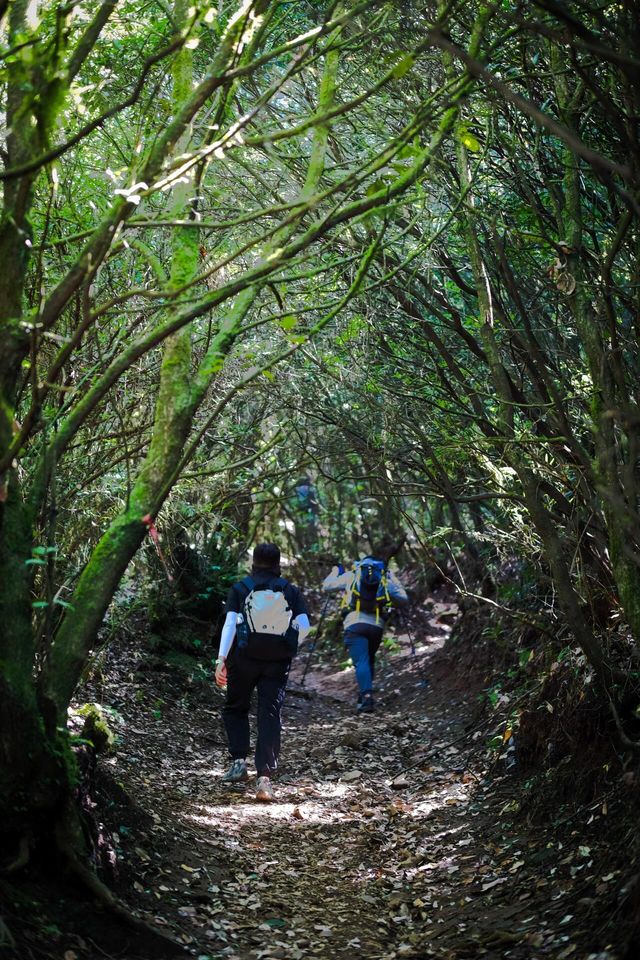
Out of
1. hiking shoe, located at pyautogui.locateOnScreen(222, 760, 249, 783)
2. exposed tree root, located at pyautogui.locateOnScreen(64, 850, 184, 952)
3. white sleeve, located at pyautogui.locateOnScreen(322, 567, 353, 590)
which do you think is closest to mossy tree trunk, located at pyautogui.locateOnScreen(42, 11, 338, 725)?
exposed tree root, located at pyautogui.locateOnScreen(64, 850, 184, 952)

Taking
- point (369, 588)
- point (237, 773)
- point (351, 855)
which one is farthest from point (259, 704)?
point (369, 588)

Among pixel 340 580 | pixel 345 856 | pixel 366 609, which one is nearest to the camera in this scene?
pixel 345 856

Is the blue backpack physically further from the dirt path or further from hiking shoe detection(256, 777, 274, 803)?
hiking shoe detection(256, 777, 274, 803)

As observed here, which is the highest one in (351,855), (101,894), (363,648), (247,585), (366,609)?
(247,585)

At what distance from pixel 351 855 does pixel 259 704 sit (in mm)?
2019

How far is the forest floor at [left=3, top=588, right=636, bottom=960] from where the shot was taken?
441 centimetres

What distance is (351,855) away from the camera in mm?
6230

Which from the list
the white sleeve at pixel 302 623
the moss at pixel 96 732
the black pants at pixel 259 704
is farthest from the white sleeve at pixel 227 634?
the moss at pixel 96 732

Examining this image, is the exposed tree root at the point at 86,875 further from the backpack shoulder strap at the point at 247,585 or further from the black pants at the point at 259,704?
the backpack shoulder strap at the point at 247,585

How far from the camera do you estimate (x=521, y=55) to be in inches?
256

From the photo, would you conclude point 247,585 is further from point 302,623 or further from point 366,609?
point 366,609

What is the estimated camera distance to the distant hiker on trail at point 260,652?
7852mm

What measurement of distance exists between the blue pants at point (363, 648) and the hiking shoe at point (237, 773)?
13.1 ft

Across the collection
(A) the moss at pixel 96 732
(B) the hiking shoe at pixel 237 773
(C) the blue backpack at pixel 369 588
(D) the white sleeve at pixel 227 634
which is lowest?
(B) the hiking shoe at pixel 237 773
